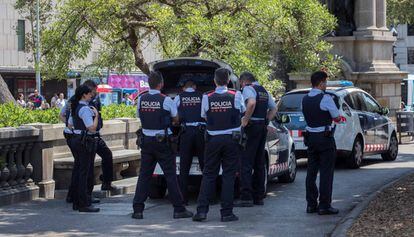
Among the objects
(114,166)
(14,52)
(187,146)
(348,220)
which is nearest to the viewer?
(348,220)

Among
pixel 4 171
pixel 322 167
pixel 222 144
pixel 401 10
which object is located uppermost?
pixel 401 10

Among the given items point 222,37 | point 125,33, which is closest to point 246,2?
point 222,37

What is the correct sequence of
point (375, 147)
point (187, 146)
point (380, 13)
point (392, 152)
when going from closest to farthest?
point (187, 146)
point (375, 147)
point (392, 152)
point (380, 13)

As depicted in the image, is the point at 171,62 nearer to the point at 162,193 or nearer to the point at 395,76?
the point at 162,193

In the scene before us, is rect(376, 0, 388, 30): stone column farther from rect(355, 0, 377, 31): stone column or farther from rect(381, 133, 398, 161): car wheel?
rect(381, 133, 398, 161): car wheel

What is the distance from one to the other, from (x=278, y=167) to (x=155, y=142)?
11.8ft

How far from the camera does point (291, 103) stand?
1717cm

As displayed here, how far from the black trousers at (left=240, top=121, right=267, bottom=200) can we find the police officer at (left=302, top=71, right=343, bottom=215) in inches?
37.2

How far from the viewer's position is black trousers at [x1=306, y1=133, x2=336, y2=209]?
10.9 metres

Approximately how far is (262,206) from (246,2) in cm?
652

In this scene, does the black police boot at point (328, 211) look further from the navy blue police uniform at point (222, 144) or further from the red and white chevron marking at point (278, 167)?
the red and white chevron marking at point (278, 167)

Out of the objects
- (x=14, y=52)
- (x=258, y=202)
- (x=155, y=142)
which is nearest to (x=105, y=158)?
(x=155, y=142)

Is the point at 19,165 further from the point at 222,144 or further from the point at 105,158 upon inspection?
the point at 222,144

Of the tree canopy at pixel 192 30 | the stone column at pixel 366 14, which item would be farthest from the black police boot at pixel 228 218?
the stone column at pixel 366 14
